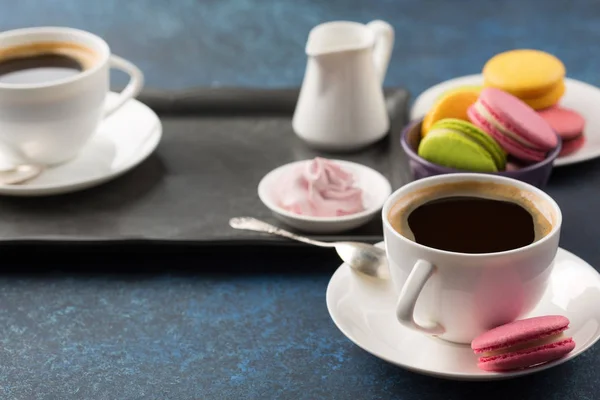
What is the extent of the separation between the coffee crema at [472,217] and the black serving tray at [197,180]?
0.15 metres

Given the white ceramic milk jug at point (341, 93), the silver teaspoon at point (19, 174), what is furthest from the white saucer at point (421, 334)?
the silver teaspoon at point (19, 174)

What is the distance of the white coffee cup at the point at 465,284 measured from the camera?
2.34ft

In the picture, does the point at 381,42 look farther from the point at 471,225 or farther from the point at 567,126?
the point at 471,225

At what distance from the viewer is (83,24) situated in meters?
1.83

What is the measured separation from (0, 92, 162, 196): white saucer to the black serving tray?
0.8 inches

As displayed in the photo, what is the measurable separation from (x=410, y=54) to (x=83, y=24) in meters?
0.72

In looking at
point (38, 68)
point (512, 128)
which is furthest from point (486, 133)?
point (38, 68)

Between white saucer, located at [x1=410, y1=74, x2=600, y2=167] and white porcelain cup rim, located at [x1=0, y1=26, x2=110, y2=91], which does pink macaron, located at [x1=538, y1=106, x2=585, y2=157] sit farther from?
white porcelain cup rim, located at [x1=0, y1=26, x2=110, y2=91]

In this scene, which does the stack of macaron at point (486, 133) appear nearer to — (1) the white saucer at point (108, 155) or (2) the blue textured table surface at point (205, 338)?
(2) the blue textured table surface at point (205, 338)

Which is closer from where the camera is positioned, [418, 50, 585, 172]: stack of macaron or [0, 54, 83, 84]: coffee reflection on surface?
[418, 50, 585, 172]: stack of macaron

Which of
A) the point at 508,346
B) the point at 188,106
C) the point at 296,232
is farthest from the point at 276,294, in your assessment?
the point at 188,106

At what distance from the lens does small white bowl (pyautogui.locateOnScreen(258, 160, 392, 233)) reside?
0.97 metres

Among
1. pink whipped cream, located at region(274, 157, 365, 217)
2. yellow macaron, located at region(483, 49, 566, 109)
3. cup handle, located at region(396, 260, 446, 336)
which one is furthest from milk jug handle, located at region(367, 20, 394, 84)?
cup handle, located at region(396, 260, 446, 336)

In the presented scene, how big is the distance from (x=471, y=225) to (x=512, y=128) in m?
0.26
